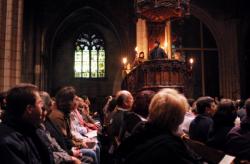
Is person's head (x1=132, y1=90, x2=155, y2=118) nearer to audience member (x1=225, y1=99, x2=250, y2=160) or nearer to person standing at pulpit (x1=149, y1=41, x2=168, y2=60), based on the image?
audience member (x1=225, y1=99, x2=250, y2=160)

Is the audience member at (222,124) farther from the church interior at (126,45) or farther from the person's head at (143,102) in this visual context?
the church interior at (126,45)

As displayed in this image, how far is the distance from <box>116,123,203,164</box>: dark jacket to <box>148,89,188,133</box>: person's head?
0.05 m

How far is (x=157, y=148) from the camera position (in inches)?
87.7

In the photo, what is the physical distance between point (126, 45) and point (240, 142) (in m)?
17.3

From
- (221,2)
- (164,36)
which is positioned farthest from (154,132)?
(221,2)

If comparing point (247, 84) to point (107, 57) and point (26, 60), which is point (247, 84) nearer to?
point (107, 57)

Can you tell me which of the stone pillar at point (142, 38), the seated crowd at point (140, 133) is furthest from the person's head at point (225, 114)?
the stone pillar at point (142, 38)

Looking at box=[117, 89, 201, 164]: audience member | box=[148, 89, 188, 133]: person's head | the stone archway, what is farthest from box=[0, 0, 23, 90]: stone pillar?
the stone archway

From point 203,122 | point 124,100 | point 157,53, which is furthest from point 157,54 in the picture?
point 203,122

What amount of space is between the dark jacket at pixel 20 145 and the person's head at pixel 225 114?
2169 mm

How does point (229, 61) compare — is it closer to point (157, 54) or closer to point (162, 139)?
point (157, 54)

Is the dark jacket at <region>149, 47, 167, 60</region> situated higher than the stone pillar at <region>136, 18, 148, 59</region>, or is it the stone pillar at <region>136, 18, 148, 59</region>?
the stone pillar at <region>136, 18, 148, 59</region>

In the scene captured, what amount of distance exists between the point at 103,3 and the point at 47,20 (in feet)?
11.8

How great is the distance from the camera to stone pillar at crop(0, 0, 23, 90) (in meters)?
8.21
